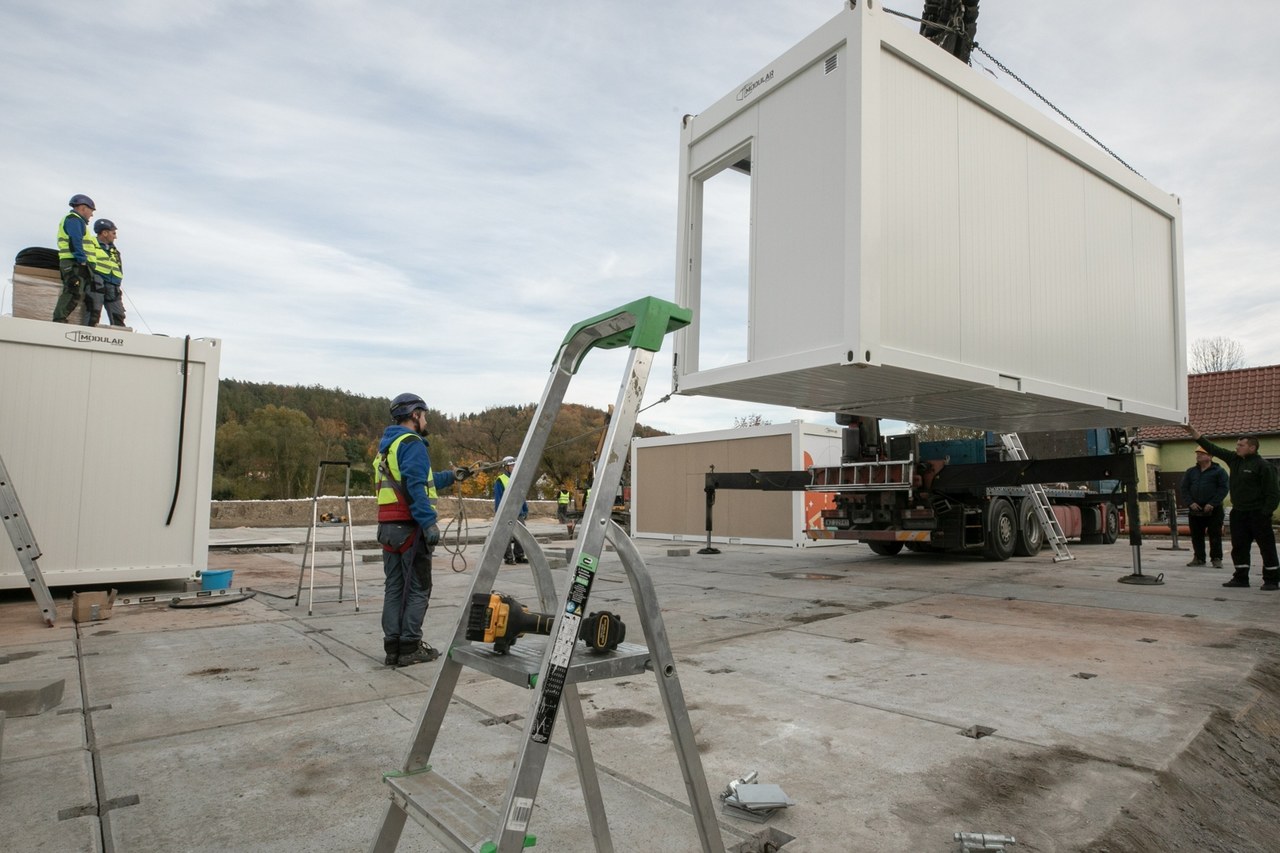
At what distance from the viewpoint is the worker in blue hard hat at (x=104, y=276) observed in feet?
25.9

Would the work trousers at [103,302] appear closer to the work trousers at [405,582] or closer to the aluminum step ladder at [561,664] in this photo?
the work trousers at [405,582]

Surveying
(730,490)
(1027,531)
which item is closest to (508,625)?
(1027,531)

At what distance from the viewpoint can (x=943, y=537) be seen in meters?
10.3

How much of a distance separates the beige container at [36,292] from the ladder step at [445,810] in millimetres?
8457

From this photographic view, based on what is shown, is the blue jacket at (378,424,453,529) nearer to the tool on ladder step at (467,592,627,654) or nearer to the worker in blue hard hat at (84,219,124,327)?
the tool on ladder step at (467,592,627,654)

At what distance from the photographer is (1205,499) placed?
10023mm

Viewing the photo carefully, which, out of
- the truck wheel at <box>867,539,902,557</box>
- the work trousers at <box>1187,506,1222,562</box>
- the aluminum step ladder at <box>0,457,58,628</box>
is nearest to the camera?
the aluminum step ladder at <box>0,457,58,628</box>

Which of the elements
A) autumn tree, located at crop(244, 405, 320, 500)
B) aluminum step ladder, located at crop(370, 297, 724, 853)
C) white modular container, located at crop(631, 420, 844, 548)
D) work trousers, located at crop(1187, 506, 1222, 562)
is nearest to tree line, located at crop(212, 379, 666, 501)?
autumn tree, located at crop(244, 405, 320, 500)

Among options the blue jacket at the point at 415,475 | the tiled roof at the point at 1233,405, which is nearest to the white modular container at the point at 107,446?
the blue jacket at the point at 415,475

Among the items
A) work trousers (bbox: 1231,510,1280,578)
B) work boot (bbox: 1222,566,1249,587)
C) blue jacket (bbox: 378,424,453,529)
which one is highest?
blue jacket (bbox: 378,424,453,529)

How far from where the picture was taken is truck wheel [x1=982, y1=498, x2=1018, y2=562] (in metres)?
10.8

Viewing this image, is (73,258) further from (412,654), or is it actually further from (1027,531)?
Answer: (1027,531)

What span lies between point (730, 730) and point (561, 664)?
2.04m

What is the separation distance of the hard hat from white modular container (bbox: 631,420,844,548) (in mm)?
9113
